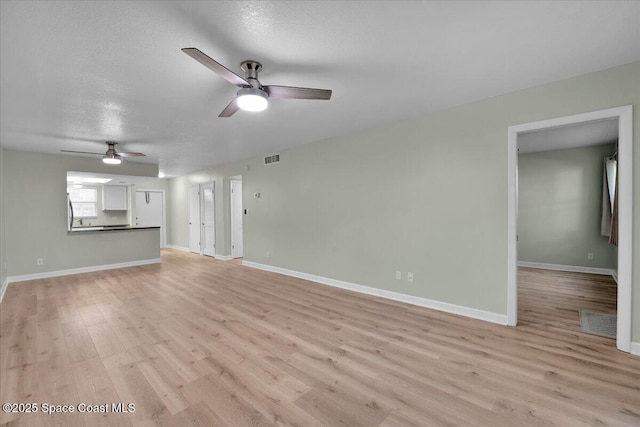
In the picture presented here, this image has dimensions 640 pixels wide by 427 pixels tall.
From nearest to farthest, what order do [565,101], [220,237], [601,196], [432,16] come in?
[432,16]
[565,101]
[601,196]
[220,237]

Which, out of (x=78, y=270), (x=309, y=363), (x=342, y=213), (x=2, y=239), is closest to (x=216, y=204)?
(x=78, y=270)

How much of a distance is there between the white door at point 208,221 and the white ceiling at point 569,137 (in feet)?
23.3

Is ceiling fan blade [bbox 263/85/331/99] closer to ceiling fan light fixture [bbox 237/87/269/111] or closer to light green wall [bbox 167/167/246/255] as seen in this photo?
ceiling fan light fixture [bbox 237/87/269/111]

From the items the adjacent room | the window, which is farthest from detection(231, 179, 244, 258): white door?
the window

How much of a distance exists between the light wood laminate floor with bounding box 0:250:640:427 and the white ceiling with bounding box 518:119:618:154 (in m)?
2.51

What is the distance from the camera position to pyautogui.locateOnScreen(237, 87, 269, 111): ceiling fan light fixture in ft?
7.19

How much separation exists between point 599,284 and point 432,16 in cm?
545

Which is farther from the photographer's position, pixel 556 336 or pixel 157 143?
pixel 157 143

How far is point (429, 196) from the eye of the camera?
3508 mm

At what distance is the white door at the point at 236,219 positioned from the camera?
23.9 feet

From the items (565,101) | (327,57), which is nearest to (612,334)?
(565,101)

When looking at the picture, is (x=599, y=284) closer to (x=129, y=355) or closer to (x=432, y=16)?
(x=432, y=16)

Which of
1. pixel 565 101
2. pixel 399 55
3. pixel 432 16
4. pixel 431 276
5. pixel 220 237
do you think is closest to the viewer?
pixel 432 16

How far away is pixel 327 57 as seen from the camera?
85.7 inches
